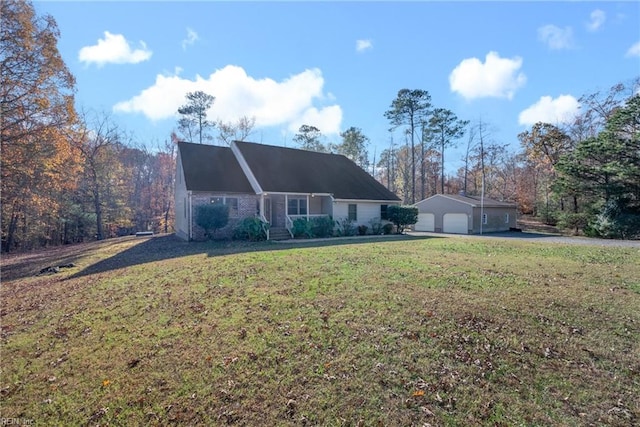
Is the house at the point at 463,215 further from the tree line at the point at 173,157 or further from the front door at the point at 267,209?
the front door at the point at 267,209

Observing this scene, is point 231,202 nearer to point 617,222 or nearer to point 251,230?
point 251,230

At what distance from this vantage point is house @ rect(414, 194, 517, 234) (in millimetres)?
27750

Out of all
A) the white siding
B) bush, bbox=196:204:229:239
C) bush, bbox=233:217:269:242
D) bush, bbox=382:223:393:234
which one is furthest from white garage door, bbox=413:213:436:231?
bush, bbox=196:204:229:239

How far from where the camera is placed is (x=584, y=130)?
31094 millimetres

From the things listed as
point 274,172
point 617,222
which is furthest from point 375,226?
point 617,222

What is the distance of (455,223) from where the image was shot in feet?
93.3

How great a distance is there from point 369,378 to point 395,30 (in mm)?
13355

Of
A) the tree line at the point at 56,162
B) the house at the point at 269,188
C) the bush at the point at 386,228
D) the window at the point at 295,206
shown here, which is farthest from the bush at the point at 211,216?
the bush at the point at 386,228

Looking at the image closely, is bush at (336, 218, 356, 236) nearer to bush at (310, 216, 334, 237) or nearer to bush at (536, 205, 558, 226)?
bush at (310, 216, 334, 237)

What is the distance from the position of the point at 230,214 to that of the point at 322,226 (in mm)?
5301

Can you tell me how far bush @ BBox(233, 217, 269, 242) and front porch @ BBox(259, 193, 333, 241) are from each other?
1.94 meters

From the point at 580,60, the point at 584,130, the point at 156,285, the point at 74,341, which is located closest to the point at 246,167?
the point at 156,285

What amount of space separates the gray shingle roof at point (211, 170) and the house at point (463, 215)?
18.3 metres

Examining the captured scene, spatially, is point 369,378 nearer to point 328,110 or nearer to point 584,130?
point 328,110
